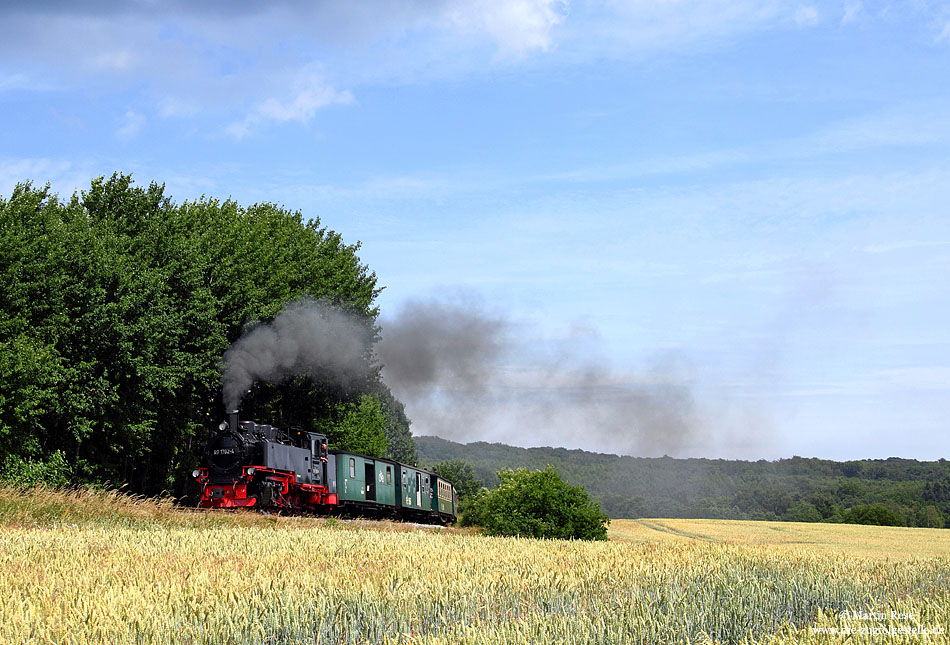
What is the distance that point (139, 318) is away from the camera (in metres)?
36.5

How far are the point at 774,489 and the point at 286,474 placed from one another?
109m

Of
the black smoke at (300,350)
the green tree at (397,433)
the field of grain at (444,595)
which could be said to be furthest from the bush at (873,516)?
the field of grain at (444,595)

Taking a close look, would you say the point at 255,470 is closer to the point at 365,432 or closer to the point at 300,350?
the point at 300,350

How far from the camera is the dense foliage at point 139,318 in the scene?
34.1 m

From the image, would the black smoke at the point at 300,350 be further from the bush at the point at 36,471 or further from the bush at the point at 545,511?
the bush at the point at 545,511

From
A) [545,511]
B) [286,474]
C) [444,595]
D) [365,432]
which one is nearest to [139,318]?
[286,474]

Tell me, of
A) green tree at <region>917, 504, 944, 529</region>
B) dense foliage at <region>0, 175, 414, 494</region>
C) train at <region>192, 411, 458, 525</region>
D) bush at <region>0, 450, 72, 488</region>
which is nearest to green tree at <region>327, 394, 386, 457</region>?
dense foliage at <region>0, 175, 414, 494</region>

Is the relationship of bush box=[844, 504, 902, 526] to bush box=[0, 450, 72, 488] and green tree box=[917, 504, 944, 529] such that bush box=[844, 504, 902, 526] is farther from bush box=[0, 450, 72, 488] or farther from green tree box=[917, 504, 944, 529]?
bush box=[0, 450, 72, 488]

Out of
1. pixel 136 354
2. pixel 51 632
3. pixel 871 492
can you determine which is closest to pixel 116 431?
pixel 136 354

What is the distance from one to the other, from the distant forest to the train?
50648 millimetres

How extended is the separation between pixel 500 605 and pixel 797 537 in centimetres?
6094

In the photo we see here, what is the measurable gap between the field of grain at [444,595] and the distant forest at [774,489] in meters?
75.4

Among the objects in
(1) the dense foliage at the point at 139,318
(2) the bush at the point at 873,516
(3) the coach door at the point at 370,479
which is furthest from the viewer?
(2) the bush at the point at 873,516

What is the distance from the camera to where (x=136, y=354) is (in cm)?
3716
